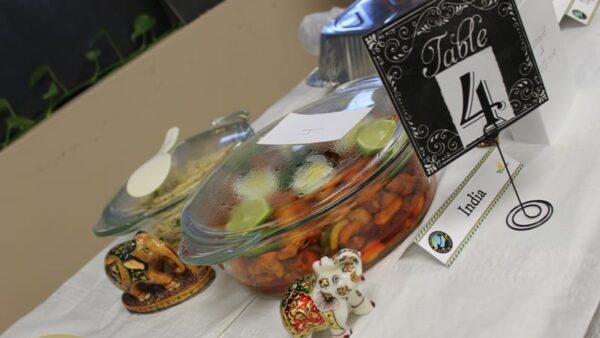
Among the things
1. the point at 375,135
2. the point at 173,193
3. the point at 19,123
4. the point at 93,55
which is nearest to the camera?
the point at 375,135

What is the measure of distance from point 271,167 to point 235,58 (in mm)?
1235

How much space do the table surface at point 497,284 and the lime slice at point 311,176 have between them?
0.11 metres

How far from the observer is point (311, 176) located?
2.09ft

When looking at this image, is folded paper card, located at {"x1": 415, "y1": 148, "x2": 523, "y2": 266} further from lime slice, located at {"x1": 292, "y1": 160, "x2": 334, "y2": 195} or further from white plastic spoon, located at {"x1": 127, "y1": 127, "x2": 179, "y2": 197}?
white plastic spoon, located at {"x1": 127, "y1": 127, "x2": 179, "y2": 197}

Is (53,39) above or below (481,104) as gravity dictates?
above

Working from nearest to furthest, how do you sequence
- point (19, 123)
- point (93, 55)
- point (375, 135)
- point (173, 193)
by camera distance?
point (375, 135), point (173, 193), point (19, 123), point (93, 55)

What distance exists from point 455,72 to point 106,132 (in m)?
1.13

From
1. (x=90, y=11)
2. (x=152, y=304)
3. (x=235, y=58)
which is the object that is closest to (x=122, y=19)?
(x=90, y=11)

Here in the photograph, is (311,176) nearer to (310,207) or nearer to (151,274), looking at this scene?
(310,207)

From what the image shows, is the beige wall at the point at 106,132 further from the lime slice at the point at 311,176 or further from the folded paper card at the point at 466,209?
the folded paper card at the point at 466,209

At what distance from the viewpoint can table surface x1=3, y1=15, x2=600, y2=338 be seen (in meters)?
0.52

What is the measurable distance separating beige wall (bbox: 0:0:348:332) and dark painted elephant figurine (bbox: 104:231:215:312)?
2.49 feet

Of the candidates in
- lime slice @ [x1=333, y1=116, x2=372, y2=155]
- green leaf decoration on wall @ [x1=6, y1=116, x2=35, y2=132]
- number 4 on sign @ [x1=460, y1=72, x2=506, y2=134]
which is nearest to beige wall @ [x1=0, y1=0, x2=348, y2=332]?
green leaf decoration on wall @ [x1=6, y1=116, x2=35, y2=132]

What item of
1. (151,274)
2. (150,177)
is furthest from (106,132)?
(151,274)
